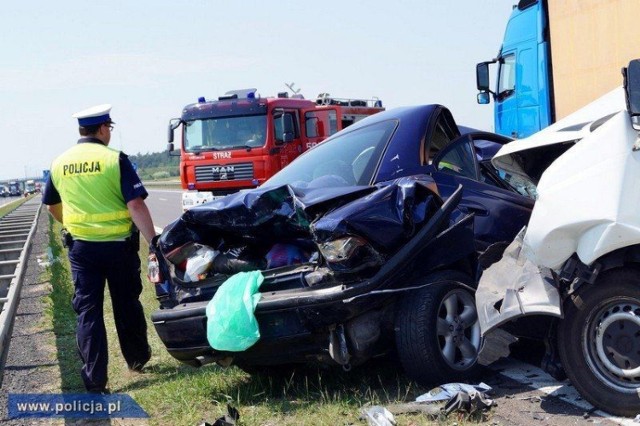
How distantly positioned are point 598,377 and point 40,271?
1193 centimetres

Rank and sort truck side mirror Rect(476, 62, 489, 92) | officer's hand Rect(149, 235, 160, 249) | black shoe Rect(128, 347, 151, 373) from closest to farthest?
officer's hand Rect(149, 235, 160, 249), black shoe Rect(128, 347, 151, 373), truck side mirror Rect(476, 62, 489, 92)

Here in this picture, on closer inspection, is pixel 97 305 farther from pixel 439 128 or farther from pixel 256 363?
pixel 439 128

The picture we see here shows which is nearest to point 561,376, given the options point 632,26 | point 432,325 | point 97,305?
point 432,325

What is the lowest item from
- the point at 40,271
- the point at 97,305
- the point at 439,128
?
the point at 40,271

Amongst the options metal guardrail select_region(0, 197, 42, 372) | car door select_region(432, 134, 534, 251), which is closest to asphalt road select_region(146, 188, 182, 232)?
metal guardrail select_region(0, 197, 42, 372)

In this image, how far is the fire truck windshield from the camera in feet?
62.1

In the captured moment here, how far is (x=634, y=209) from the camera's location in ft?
14.6

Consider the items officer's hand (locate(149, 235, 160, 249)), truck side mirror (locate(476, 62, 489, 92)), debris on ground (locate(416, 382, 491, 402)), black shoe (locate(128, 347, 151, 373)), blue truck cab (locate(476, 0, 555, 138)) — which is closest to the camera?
debris on ground (locate(416, 382, 491, 402))

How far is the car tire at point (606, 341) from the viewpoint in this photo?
454 centimetres

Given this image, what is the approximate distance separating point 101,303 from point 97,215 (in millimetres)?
634

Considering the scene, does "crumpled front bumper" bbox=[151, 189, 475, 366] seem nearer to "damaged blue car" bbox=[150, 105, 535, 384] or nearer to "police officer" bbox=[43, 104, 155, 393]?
"damaged blue car" bbox=[150, 105, 535, 384]

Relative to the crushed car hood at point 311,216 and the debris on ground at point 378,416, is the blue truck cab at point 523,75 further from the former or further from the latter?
the debris on ground at point 378,416

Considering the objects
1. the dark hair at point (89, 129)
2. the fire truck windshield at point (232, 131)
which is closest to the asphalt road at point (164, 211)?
the fire truck windshield at point (232, 131)

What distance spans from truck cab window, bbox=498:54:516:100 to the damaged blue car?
6.90 m
